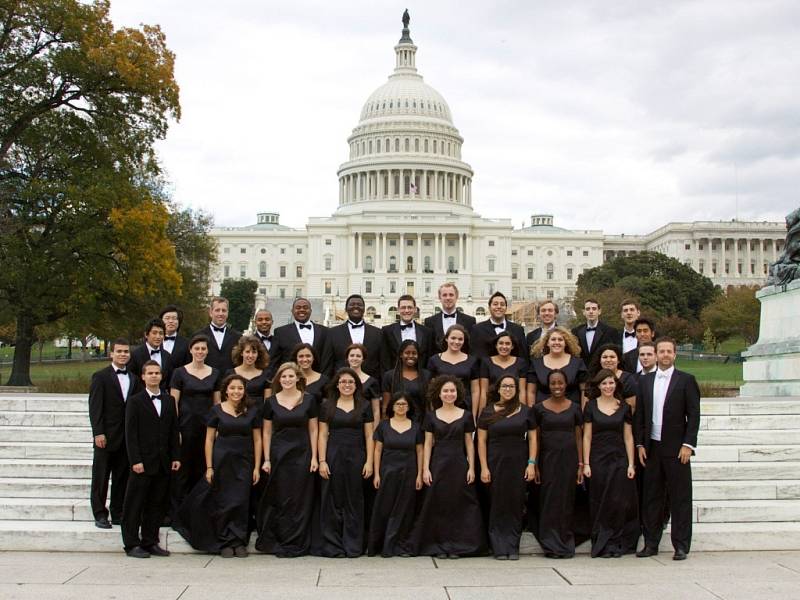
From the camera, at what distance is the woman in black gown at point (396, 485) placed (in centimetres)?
979

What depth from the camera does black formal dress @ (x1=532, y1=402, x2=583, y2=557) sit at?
9.80 meters

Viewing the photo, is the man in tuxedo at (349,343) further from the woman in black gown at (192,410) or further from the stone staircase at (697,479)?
the stone staircase at (697,479)

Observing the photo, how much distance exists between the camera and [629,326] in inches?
474

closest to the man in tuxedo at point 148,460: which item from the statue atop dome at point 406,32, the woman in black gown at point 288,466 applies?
the woman in black gown at point 288,466

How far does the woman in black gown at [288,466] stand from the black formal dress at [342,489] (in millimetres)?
133

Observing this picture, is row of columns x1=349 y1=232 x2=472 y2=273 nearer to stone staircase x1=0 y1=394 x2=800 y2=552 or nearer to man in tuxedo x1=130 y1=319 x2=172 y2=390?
stone staircase x1=0 y1=394 x2=800 y2=552

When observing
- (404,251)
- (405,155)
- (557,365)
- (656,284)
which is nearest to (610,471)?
(557,365)

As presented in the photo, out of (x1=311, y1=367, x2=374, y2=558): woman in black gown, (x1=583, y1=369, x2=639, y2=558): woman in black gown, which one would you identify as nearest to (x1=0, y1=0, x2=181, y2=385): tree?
(x1=311, y1=367, x2=374, y2=558): woman in black gown

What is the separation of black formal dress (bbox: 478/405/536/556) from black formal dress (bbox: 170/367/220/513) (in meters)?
3.05

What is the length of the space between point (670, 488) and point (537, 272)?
395ft

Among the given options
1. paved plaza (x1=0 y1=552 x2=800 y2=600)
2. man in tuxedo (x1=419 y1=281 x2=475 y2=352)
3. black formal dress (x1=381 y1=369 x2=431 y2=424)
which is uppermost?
man in tuxedo (x1=419 y1=281 x2=475 y2=352)

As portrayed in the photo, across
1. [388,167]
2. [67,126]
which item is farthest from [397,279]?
[67,126]

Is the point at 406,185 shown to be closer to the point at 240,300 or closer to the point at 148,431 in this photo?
the point at 240,300

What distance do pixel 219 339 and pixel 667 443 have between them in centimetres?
536
